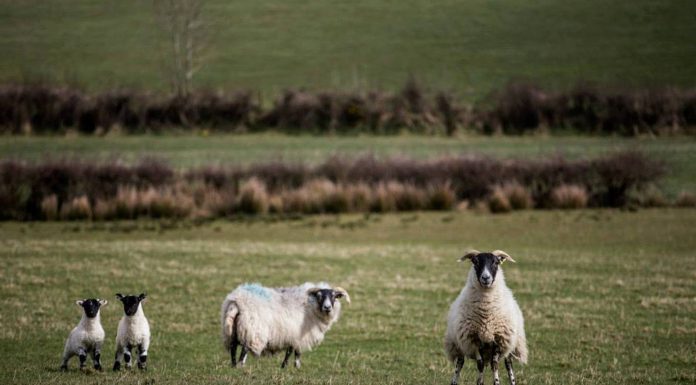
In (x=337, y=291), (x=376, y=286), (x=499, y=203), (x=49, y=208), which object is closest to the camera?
(x=337, y=291)

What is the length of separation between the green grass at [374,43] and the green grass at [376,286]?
26.8 meters

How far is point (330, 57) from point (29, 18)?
23.4 m

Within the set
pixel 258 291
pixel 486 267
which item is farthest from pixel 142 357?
pixel 486 267

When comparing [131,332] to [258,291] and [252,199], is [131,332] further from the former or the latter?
[252,199]

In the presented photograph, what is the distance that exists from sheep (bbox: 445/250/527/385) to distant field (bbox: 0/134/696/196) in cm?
3015

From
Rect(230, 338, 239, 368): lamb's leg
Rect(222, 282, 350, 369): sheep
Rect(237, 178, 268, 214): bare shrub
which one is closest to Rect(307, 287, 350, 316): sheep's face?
Rect(222, 282, 350, 369): sheep

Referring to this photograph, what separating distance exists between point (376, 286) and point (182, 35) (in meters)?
52.7

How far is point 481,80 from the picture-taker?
62.3 meters

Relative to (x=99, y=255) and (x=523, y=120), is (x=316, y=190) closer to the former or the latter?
(x=99, y=255)

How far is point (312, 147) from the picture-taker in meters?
50.5

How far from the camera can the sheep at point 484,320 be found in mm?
11234

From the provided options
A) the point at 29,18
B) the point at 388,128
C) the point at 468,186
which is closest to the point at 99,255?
the point at 468,186

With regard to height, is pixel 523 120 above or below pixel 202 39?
below

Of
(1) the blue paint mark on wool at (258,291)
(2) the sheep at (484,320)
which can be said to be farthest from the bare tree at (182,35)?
(2) the sheep at (484,320)
